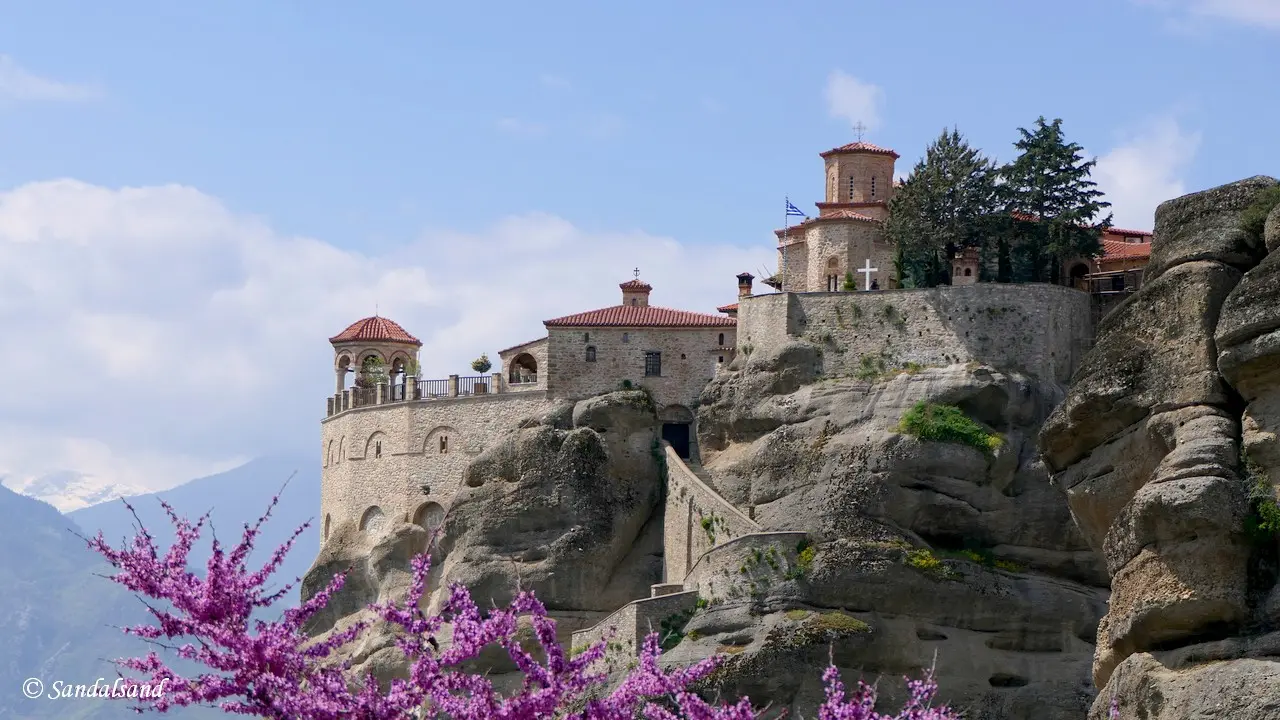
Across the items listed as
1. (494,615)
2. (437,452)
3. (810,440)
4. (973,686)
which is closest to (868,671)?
(973,686)

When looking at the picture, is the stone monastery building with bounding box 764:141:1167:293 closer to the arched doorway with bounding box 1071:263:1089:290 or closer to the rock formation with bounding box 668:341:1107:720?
the arched doorway with bounding box 1071:263:1089:290

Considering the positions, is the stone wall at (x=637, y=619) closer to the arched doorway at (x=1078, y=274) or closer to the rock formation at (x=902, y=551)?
the rock formation at (x=902, y=551)

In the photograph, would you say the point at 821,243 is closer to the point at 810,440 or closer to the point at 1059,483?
the point at 810,440

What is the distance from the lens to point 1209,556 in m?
40.4

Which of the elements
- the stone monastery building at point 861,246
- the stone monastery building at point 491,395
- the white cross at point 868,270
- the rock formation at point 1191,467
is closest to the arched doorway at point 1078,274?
the stone monastery building at point 861,246

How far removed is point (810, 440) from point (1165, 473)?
97.9 ft

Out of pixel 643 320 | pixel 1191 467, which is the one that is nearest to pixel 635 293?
pixel 643 320

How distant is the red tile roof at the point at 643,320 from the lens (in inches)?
3073

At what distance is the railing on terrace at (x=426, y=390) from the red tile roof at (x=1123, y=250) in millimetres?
20528

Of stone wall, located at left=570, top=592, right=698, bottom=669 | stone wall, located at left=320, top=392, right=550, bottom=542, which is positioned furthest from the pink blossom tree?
stone wall, located at left=320, top=392, right=550, bottom=542

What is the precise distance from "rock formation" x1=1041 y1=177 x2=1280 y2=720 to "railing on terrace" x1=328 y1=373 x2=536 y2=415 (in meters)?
37.3

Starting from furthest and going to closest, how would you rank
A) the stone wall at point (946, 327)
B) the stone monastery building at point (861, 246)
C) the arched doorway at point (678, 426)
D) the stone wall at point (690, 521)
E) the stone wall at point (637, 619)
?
the arched doorway at point (678, 426) < the stone monastery building at point (861, 246) < the stone wall at point (946, 327) < the stone wall at point (690, 521) < the stone wall at point (637, 619)

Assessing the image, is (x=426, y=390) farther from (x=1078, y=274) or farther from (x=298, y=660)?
(x=298, y=660)

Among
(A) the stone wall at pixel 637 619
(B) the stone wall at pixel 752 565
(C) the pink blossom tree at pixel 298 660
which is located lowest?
(A) the stone wall at pixel 637 619
